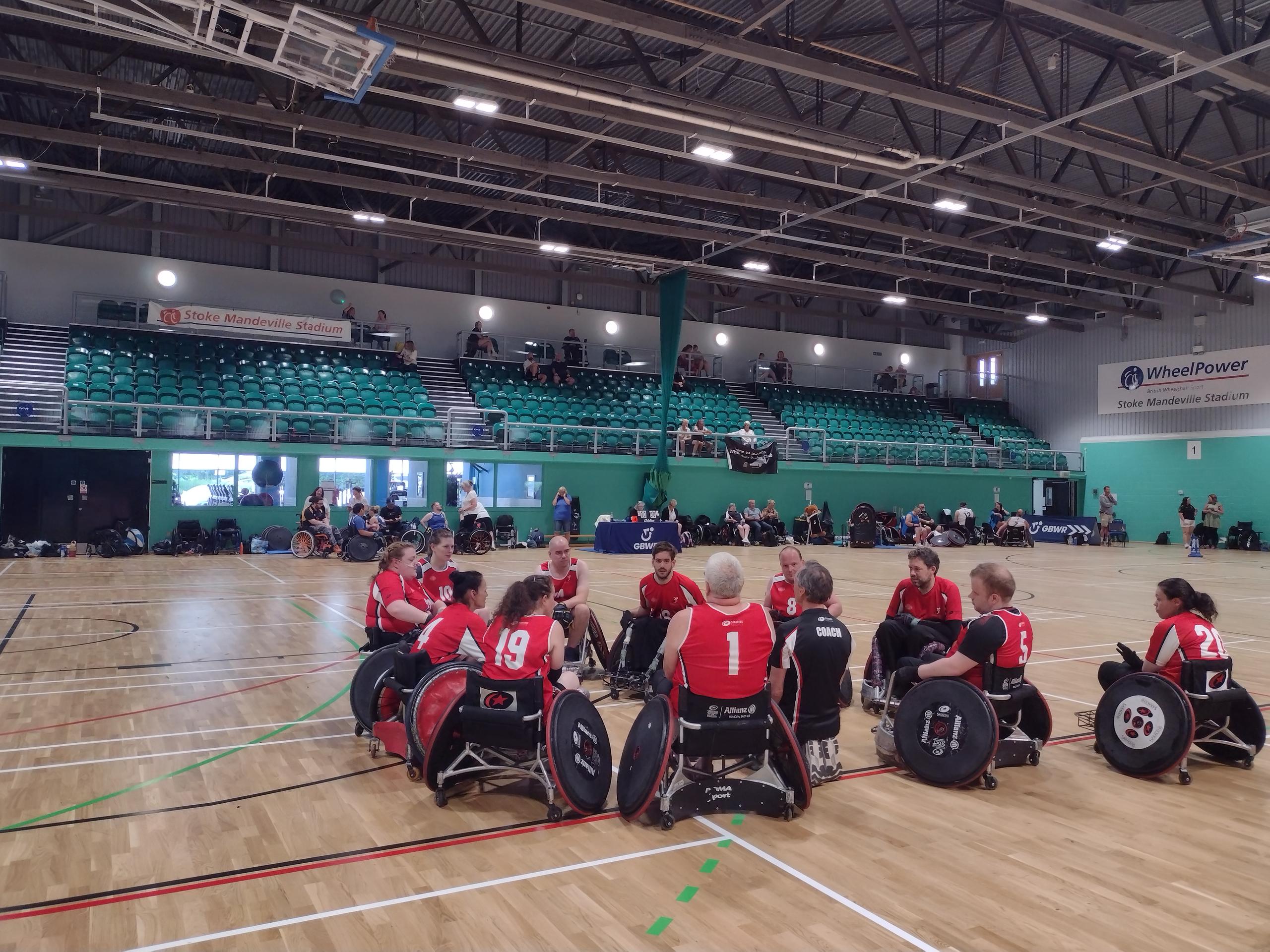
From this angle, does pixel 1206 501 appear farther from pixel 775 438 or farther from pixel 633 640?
pixel 633 640

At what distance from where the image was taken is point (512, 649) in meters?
4.65

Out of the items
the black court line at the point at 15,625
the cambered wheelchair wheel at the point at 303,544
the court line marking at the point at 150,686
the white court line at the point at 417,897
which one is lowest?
the white court line at the point at 417,897

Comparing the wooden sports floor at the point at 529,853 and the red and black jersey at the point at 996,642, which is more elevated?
the red and black jersey at the point at 996,642

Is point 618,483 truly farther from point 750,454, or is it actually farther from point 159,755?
point 159,755

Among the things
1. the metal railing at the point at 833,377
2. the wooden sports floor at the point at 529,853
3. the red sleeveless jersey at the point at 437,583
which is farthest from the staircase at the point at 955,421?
the red sleeveless jersey at the point at 437,583

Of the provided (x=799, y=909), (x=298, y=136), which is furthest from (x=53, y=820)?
(x=298, y=136)

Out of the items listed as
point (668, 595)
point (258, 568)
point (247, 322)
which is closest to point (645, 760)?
point (668, 595)

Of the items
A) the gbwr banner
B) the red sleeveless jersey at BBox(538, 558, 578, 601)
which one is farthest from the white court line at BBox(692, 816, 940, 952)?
the gbwr banner

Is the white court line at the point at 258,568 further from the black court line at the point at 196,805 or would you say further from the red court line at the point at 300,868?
the red court line at the point at 300,868

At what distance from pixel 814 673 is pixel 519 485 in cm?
2143

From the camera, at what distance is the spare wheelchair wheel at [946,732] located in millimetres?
5062

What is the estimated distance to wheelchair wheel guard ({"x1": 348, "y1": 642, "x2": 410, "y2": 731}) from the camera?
233 inches

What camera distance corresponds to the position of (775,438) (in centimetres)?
2914

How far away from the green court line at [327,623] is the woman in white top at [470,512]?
8.93 metres
